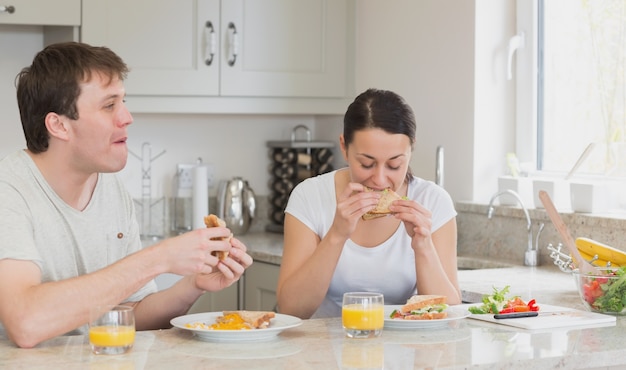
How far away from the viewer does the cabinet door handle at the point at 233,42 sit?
4.21 m

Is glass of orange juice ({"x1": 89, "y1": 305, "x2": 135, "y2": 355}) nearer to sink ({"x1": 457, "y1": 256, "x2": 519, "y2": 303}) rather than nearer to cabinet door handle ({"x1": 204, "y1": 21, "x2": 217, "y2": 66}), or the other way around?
sink ({"x1": 457, "y1": 256, "x2": 519, "y2": 303})

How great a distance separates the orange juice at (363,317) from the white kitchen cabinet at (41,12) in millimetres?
2238

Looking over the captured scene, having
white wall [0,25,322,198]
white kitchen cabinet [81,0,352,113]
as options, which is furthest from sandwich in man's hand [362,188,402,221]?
white wall [0,25,322,198]

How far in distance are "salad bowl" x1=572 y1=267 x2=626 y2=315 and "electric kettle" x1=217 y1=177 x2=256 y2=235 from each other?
2.23m

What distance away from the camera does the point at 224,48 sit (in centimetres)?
422

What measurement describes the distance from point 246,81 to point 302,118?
0.59m

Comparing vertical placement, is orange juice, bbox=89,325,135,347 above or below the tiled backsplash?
below

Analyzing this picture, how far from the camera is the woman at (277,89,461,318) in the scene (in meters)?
2.55

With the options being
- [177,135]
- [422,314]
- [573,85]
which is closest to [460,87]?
[573,85]

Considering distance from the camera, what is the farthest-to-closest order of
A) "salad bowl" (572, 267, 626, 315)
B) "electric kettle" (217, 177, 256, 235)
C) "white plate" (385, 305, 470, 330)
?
"electric kettle" (217, 177, 256, 235) → "salad bowl" (572, 267, 626, 315) → "white plate" (385, 305, 470, 330)

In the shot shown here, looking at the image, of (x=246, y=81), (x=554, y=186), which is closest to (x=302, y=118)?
(x=246, y=81)

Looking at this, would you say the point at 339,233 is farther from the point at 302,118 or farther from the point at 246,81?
the point at 302,118

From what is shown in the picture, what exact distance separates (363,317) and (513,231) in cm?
160

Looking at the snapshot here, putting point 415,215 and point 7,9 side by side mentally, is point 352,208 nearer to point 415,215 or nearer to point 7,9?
point 415,215
